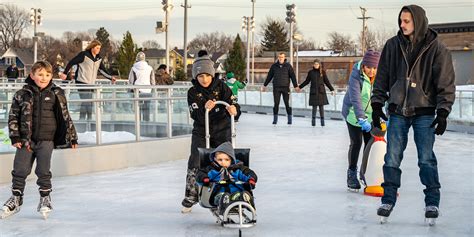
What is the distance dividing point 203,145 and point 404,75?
6.61 feet

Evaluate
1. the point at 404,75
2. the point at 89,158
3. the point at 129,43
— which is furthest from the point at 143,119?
the point at 129,43

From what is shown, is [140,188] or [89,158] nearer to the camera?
[140,188]

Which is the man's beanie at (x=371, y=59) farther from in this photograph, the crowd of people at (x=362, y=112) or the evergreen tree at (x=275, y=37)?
the evergreen tree at (x=275, y=37)

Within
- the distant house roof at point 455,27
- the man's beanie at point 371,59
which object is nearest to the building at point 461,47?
the distant house roof at point 455,27

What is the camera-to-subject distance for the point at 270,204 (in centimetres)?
832

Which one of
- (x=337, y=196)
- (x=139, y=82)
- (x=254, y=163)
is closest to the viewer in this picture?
(x=337, y=196)

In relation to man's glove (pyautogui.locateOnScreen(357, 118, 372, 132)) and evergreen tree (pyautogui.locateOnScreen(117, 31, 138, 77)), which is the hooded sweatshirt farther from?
evergreen tree (pyautogui.locateOnScreen(117, 31, 138, 77))

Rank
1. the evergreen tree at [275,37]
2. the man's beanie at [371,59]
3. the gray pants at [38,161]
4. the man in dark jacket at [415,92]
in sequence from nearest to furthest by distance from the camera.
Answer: the man in dark jacket at [415,92] < the gray pants at [38,161] < the man's beanie at [371,59] < the evergreen tree at [275,37]

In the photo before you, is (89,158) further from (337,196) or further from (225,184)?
(225,184)

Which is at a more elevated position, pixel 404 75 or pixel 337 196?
pixel 404 75

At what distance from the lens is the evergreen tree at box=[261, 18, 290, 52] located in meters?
125

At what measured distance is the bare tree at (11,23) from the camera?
105562 mm

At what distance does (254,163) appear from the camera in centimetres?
1233

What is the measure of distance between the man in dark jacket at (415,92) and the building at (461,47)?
57.6 meters
